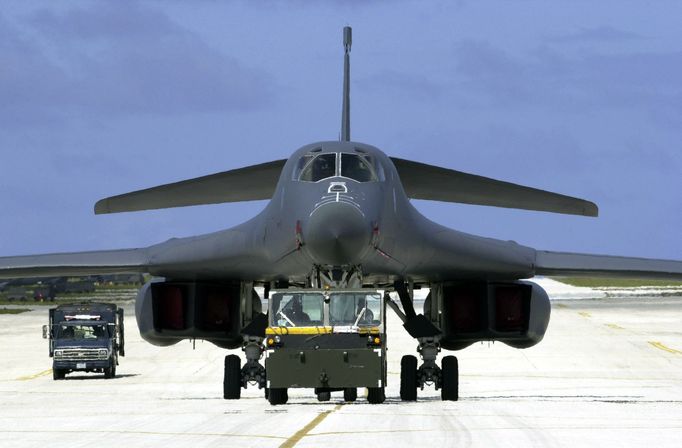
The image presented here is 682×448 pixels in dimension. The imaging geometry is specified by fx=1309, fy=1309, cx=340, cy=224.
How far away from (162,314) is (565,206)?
24.5 ft

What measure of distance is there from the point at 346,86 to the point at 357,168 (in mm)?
8884

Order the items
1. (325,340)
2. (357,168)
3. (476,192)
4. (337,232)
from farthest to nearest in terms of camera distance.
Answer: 1. (476,192)
2. (325,340)
3. (357,168)
4. (337,232)

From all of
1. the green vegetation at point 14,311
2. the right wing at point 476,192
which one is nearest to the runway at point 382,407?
the right wing at point 476,192

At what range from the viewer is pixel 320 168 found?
60.1 feet

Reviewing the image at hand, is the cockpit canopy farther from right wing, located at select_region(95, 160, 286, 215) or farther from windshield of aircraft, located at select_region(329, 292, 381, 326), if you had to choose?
right wing, located at select_region(95, 160, 286, 215)

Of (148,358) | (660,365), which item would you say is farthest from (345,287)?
(148,358)

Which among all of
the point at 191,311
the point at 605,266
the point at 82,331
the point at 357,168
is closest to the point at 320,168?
the point at 357,168

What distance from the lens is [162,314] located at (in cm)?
2272

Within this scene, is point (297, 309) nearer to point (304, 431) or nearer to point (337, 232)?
point (337, 232)

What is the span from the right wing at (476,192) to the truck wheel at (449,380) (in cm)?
310

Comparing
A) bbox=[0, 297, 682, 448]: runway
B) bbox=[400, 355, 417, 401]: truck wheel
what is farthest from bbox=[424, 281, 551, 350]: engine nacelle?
bbox=[400, 355, 417, 401]: truck wheel

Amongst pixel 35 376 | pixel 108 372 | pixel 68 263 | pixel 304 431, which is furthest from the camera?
pixel 35 376

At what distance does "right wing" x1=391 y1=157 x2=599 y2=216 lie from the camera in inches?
869

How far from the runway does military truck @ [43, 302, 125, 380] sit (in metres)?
0.49
